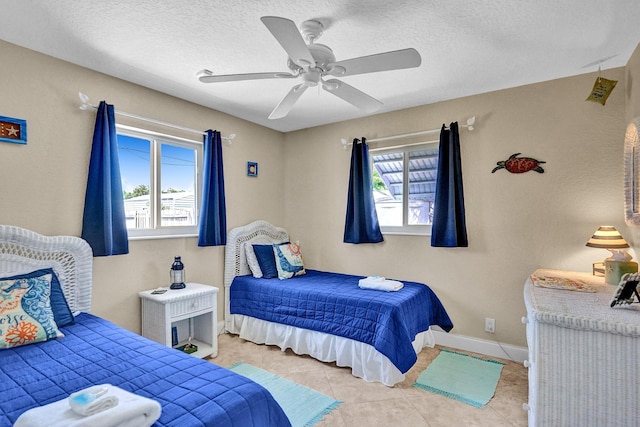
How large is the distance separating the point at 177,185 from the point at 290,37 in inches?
87.5

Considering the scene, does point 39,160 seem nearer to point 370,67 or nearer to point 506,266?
point 370,67

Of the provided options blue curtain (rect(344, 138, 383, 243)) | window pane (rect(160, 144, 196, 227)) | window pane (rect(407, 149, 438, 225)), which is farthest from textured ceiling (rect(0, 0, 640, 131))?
blue curtain (rect(344, 138, 383, 243))

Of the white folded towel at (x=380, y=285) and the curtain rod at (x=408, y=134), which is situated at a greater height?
the curtain rod at (x=408, y=134)

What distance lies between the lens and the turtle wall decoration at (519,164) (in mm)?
2816

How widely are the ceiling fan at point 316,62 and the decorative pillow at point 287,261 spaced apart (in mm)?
1823

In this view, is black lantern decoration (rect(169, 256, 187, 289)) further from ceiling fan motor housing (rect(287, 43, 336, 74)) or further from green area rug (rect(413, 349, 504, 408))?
green area rug (rect(413, 349, 504, 408))

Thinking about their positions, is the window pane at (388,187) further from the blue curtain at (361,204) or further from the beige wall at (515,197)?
the beige wall at (515,197)

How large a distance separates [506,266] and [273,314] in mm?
2191

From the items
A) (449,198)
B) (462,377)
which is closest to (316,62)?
(449,198)

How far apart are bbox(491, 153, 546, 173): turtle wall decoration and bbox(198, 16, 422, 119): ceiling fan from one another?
1440mm

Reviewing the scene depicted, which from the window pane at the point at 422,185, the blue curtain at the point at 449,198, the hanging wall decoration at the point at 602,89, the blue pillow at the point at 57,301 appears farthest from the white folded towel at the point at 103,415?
the hanging wall decoration at the point at 602,89

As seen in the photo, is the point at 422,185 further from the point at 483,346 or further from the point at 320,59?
the point at 320,59

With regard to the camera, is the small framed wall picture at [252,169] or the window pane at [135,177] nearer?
the window pane at [135,177]

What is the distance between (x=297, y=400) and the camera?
89.9 inches
